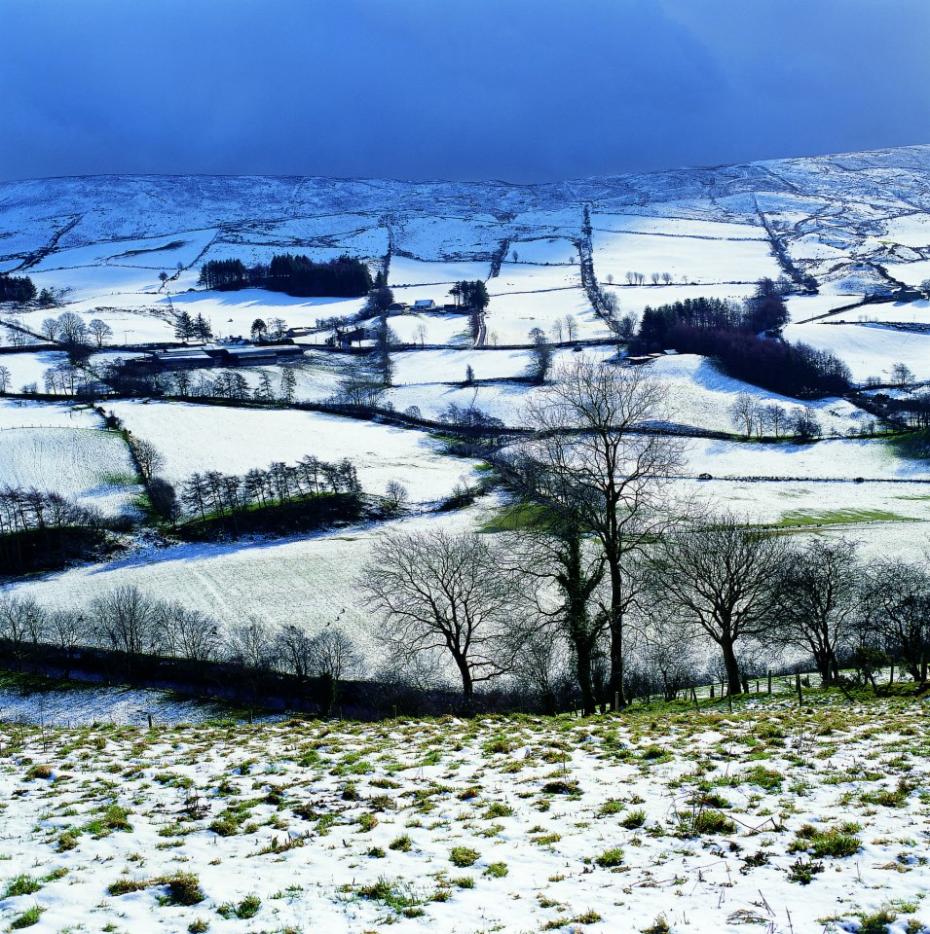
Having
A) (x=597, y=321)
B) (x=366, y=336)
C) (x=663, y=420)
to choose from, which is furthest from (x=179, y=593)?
(x=597, y=321)

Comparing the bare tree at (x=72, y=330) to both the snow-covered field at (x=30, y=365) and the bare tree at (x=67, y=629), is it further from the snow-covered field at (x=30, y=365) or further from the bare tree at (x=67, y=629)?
the bare tree at (x=67, y=629)

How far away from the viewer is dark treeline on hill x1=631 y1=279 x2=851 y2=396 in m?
123

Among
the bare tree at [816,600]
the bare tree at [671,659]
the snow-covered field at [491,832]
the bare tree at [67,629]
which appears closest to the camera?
the snow-covered field at [491,832]

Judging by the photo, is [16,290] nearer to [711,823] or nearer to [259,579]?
[259,579]

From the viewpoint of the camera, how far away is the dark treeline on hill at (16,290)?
191875 millimetres

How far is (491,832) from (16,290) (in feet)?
745

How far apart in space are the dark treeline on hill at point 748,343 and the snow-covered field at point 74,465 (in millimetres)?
95391

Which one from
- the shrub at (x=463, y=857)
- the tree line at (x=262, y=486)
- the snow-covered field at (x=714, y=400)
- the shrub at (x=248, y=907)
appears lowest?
the shrub at (x=463, y=857)

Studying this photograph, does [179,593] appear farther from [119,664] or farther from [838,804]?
[838,804]

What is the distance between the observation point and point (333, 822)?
11781mm

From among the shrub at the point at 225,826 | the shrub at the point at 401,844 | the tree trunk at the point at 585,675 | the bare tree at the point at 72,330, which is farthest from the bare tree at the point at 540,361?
the shrub at the point at 401,844

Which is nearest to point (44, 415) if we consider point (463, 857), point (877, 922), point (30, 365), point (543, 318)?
point (30, 365)

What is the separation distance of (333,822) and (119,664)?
140 ft

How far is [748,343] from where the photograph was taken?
135625 millimetres
